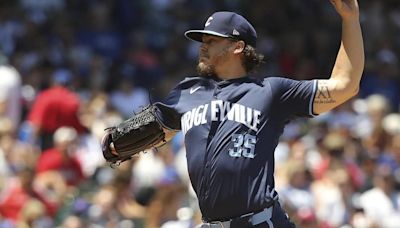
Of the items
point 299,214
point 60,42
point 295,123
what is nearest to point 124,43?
point 60,42

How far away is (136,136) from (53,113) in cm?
577

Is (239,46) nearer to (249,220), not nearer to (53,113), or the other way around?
(249,220)

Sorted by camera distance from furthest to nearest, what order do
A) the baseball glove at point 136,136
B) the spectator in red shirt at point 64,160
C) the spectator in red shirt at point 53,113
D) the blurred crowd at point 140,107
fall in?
the spectator in red shirt at point 53,113
the spectator in red shirt at point 64,160
the blurred crowd at point 140,107
the baseball glove at point 136,136

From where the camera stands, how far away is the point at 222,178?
200 inches

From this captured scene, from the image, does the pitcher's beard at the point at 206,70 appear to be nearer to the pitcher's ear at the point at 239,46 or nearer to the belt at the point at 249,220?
the pitcher's ear at the point at 239,46

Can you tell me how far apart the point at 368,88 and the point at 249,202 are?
1012 cm

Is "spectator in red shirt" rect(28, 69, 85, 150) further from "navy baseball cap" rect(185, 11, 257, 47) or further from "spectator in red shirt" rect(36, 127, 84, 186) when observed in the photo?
"navy baseball cap" rect(185, 11, 257, 47)

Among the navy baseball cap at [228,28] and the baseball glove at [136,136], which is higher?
the navy baseball cap at [228,28]

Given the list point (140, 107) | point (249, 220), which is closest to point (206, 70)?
point (140, 107)

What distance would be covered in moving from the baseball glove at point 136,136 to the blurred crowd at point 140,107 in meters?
0.26

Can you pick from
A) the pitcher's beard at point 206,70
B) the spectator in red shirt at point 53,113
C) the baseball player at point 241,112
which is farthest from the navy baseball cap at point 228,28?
the spectator in red shirt at point 53,113

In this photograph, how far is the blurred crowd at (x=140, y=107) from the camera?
30.0 feet

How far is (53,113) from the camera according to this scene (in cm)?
1122

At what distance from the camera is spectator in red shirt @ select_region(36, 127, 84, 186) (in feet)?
32.7
